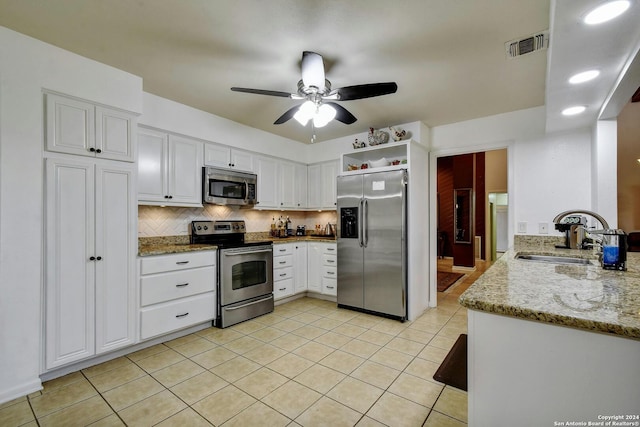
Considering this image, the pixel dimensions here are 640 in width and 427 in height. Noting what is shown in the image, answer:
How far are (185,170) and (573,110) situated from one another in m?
3.77

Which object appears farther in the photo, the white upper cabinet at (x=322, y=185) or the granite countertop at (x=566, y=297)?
the white upper cabinet at (x=322, y=185)

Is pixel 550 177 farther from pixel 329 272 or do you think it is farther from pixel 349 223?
pixel 329 272

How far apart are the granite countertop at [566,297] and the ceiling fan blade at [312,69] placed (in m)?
1.70

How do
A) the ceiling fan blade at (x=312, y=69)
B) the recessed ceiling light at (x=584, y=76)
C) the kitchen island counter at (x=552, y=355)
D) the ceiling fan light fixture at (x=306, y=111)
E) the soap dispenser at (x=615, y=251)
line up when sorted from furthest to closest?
the ceiling fan light fixture at (x=306, y=111), the ceiling fan blade at (x=312, y=69), the recessed ceiling light at (x=584, y=76), the soap dispenser at (x=615, y=251), the kitchen island counter at (x=552, y=355)

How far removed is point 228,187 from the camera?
3668 mm

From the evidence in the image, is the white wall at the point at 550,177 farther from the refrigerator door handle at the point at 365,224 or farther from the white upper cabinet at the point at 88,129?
the white upper cabinet at the point at 88,129

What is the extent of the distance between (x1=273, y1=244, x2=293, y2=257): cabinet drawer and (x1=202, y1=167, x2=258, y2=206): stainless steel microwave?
27.5 inches

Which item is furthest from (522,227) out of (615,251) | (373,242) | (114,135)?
(114,135)

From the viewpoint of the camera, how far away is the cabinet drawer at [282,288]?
3904 mm

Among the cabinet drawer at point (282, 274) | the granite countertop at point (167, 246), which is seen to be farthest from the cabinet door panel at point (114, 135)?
the cabinet drawer at point (282, 274)

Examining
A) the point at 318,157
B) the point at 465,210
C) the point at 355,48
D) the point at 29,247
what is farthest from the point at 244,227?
the point at 465,210

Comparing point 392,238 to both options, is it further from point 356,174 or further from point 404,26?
point 404,26

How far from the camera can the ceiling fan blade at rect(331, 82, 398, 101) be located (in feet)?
6.67

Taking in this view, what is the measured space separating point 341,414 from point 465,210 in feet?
21.0
